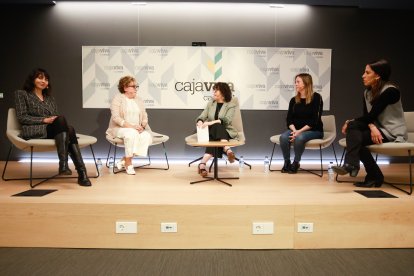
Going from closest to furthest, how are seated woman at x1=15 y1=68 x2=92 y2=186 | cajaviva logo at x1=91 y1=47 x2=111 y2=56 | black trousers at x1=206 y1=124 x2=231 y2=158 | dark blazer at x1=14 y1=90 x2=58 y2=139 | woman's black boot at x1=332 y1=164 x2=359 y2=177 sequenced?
woman's black boot at x1=332 y1=164 x2=359 y2=177
seated woman at x1=15 y1=68 x2=92 y2=186
dark blazer at x1=14 y1=90 x2=58 y2=139
black trousers at x1=206 y1=124 x2=231 y2=158
cajaviva logo at x1=91 y1=47 x2=111 y2=56

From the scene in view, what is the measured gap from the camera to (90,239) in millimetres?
2457

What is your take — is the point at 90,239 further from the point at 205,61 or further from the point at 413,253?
the point at 205,61

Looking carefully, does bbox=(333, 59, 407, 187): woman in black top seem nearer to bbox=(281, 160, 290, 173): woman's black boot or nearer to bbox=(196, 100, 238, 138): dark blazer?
bbox=(281, 160, 290, 173): woman's black boot

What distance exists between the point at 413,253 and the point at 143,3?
16.2 ft

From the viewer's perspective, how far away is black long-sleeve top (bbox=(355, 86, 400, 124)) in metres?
3.15

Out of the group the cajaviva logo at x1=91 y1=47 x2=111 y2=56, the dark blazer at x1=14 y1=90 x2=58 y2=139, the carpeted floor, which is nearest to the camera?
the carpeted floor

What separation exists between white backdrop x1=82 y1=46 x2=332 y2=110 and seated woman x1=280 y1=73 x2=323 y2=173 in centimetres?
128

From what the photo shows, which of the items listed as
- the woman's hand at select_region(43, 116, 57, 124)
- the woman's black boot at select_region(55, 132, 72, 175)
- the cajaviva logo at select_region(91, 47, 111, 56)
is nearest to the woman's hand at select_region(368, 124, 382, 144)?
the woman's black boot at select_region(55, 132, 72, 175)

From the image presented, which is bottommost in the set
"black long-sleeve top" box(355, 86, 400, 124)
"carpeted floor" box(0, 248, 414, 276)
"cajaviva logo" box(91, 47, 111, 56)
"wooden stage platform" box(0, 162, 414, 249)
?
"carpeted floor" box(0, 248, 414, 276)

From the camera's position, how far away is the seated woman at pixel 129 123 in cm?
409

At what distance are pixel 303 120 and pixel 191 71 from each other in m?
2.10

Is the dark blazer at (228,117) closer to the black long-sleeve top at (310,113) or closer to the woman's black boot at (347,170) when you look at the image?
the black long-sleeve top at (310,113)

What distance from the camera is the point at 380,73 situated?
126 inches

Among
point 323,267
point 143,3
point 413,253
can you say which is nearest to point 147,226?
point 323,267
